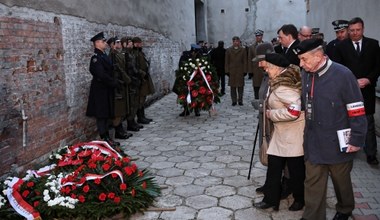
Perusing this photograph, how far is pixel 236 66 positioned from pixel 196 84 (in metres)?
2.40

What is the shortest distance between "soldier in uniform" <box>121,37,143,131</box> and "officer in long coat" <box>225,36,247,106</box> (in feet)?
10.9

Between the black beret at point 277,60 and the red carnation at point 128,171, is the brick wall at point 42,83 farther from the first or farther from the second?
the black beret at point 277,60

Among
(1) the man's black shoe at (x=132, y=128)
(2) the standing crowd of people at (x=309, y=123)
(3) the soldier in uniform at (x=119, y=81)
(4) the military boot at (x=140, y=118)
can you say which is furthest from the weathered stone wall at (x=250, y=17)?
(2) the standing crowd of people at (x=309, y=123)

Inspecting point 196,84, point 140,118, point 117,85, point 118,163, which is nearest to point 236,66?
point 196,84

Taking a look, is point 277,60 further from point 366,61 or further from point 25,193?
point 25,193

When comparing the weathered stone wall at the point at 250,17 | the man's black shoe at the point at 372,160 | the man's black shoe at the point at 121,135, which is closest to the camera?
the man's black shoe at the point at 372,160

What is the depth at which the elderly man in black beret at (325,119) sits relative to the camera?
3.01 metres

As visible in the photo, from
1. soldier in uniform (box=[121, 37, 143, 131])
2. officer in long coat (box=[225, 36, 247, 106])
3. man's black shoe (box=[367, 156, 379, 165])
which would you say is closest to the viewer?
man's black shoe (box=[367, 156, 379, 165])

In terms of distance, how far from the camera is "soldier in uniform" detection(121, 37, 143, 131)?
293 inches

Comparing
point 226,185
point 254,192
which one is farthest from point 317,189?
point 226,185

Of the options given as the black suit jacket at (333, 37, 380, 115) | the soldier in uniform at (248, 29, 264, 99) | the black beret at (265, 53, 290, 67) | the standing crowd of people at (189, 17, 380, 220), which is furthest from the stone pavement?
the black beret at (265, 53, 290, 67)

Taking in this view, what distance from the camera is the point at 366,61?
5062 millimetres

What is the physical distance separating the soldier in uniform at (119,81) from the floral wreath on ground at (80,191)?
2337 millimetres

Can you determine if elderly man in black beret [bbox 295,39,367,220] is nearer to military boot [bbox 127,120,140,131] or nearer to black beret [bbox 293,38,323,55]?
black beret [bbox 293,38,323,55]
